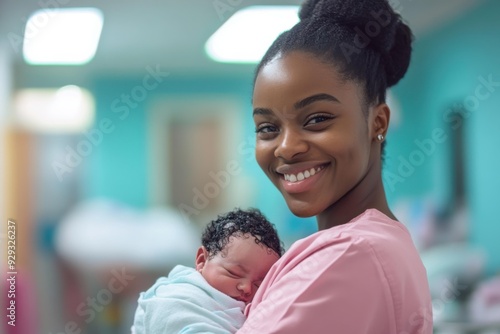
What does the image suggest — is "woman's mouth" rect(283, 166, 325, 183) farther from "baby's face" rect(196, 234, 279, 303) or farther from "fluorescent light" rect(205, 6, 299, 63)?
"fluorescent light" rect(205, 6, 299, 63)

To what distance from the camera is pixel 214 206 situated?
15.5ft

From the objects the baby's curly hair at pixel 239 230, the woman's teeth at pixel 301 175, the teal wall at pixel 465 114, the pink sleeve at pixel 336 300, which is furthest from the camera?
the teal wall at pixel 465 114

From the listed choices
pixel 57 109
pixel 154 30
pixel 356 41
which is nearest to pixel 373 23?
pixel 356 41

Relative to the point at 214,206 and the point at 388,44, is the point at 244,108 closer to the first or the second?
the point at 214,206

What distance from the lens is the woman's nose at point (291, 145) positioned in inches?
31.1

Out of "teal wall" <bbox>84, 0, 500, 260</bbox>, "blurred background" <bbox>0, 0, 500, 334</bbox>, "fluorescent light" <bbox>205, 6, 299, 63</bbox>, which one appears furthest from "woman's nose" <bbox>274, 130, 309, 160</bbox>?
"fluorescent light" <bbox>205, 6, 299, 63</bbox>

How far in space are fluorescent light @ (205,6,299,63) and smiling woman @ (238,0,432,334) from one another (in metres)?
2.06

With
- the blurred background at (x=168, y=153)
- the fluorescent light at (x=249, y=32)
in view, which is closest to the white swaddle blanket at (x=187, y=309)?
the blurred background at (x=168, y=153)

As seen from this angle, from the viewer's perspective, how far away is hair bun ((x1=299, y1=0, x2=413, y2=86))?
87cm

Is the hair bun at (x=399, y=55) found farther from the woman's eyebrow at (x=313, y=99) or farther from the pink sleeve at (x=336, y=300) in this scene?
the pink sleeve at (x=336, y=300)

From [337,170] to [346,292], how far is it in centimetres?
15

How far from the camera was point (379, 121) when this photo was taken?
856mm

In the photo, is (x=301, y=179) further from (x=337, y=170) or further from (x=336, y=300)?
(x=336, y=300)

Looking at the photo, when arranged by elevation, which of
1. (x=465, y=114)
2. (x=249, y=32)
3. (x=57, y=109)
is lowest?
(x=465, y=114)
